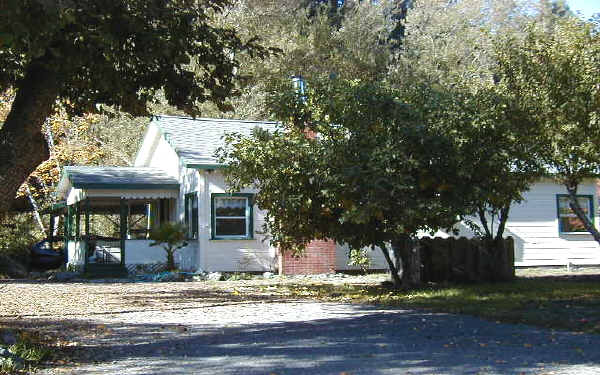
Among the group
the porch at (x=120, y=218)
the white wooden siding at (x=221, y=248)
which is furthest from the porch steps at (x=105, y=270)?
the white wooden siding at (x=221, y=248)

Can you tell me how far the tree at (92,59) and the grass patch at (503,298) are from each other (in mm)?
5201

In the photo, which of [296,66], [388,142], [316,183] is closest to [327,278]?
[316,183]

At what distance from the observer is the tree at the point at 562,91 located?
14269 millimetres

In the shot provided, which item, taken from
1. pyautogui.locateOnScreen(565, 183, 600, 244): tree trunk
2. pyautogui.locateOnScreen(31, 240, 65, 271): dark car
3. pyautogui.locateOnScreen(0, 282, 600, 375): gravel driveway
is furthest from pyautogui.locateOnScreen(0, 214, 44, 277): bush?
pyautogui.locateOnScreen(565, 183, 600, 244): tree trunk

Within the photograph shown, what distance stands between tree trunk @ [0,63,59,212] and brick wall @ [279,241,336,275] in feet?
43.2

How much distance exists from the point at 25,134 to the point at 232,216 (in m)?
13.5

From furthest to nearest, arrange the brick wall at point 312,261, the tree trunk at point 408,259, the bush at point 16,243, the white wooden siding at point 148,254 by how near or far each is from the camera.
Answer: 1. the bush at point 16,243
2. the white wooden siding at point 148,254
3. the brick wall at point 312,261
4. the tree trunk at point 408,259

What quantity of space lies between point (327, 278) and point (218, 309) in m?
8.03

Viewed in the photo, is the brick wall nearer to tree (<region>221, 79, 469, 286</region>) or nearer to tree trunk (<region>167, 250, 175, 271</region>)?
tree trunk (<region>167, 250, 175, 271</region>)

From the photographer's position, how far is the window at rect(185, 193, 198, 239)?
21.9 m

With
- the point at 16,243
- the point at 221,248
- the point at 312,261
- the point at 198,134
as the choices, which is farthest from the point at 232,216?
the point at 16,243

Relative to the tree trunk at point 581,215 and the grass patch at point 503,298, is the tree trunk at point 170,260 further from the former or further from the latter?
the tree trunk at point 581,215

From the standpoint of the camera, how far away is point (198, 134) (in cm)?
2375

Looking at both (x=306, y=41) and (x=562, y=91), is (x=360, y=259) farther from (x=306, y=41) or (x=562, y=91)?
(x=306, y=41)
